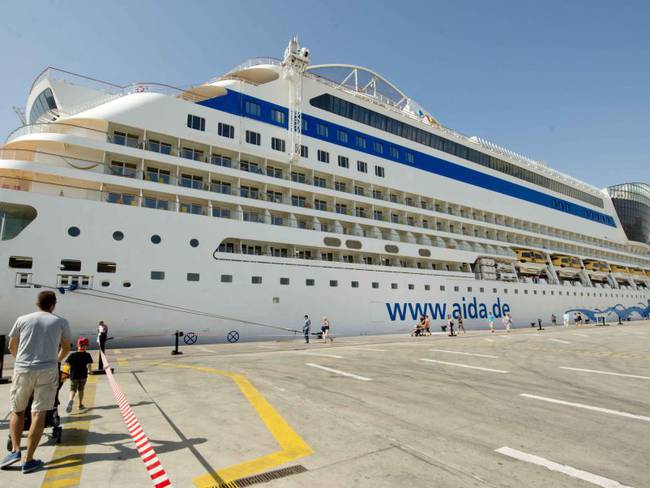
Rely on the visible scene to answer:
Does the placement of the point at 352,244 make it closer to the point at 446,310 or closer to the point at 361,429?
the point at 446,310

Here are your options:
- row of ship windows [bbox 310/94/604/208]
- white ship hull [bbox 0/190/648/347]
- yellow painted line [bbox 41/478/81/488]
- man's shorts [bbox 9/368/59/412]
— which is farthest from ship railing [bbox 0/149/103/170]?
row of ship windows [bbox 310/94/604/208]

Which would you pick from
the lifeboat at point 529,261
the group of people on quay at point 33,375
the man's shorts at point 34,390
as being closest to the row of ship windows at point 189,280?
the lifeboat at point 529,261

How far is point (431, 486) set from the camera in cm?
342

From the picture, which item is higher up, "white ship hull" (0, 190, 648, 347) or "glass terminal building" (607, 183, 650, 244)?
"glass terminal building" (607, 183, 650, 244)

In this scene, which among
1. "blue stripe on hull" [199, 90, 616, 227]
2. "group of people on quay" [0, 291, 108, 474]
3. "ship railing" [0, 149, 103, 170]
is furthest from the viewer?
"blue stripe on hull" [199, 90, 616, 227]

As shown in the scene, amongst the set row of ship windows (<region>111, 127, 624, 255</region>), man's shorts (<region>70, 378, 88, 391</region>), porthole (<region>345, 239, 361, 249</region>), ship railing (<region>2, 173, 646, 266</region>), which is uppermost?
row of ship windows (<region>111, 127, 624, 255</region>)

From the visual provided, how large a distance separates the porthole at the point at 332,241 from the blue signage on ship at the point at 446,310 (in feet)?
18.7

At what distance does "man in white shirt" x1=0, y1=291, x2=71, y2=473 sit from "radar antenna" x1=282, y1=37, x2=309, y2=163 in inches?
848

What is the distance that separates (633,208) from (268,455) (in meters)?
75.9

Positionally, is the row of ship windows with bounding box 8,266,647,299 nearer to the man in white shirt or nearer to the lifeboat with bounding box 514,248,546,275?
the lifeboat with bounding box 514,248,546,275

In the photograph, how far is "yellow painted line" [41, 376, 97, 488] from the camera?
3506mm

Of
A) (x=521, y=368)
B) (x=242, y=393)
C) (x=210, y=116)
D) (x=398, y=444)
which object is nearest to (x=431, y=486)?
(x=398, y=444)

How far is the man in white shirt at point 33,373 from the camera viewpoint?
3.82 meters

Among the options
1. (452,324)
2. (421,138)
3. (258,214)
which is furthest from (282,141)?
(452,324)
